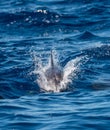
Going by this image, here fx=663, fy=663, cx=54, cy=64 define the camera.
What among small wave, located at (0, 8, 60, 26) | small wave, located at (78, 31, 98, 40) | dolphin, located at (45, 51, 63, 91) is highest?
small wave, located at (0, 8, 60, 26)

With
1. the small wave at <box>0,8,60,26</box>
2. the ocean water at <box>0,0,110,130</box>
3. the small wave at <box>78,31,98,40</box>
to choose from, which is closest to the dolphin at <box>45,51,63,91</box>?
the ocean water at <box>0,0,110,130</box>

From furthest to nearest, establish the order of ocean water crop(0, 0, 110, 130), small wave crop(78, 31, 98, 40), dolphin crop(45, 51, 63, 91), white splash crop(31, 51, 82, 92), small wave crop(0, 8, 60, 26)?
small wave crop(0, 8, 60, 26), small wave crop(78, 31, 98, 40), dolphin crop(45, 51, 63, 91), white splash crop(31, 51, 82, 92), ocean water crop(0, 0, 110, 130)

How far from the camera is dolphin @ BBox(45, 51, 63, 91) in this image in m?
15.9

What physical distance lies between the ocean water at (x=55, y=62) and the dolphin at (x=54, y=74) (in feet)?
0.35

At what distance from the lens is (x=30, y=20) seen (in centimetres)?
2450

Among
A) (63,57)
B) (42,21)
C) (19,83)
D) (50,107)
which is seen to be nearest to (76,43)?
(63,57)

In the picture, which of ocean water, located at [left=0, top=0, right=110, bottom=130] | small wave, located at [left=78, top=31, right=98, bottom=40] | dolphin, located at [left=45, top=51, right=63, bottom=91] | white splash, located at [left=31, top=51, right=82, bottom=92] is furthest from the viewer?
small wave, located at [left=78, top=31, right=98, bottom=40]

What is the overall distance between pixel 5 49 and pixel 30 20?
4213 millimetres

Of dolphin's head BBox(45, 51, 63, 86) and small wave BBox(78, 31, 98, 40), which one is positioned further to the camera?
small wave BBox(78, 31, 98, 40)

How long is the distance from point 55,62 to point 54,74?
2.04 meters

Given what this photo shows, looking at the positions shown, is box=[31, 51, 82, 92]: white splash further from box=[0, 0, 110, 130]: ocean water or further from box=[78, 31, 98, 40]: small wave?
box=[78, 31, 98, 40]: small wave

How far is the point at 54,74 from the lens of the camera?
639 inches

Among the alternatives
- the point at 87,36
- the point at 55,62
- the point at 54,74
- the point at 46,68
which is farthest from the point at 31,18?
the point at 54,74

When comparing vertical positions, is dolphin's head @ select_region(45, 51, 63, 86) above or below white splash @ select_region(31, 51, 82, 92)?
above
